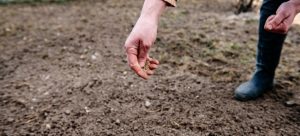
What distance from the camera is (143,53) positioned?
4.95 feet

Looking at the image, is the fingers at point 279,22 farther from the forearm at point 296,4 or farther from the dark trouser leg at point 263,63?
the dark trouser leg at point 263,63

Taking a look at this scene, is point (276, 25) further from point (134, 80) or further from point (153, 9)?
point (134, 80)

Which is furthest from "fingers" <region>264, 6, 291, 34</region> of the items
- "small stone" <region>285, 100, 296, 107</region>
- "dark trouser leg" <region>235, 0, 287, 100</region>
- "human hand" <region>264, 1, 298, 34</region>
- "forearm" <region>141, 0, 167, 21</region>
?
"small stone" <region>285, 100, 296, 107</region>

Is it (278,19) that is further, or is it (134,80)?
(134,80)

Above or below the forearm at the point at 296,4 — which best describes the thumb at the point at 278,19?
below

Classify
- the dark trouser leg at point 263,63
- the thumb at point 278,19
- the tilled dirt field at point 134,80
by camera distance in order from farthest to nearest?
the dark trouser leg at point 263,63 < the tilled dirt field at point 134,80 < the thumb at point 278,19

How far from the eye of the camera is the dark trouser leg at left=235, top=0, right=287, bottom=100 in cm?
229

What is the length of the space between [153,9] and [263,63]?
1.14 metres

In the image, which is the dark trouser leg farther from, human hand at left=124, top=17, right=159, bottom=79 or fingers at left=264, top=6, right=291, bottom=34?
human hand at left=124, top=17, right=159, bottom=79

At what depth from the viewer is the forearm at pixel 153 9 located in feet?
5.04

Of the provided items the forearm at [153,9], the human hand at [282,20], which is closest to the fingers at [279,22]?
the human hand at [282,20]

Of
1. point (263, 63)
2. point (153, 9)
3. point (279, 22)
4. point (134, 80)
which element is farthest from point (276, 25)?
point (134, 80)

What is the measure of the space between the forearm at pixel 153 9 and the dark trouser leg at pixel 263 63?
0.92 meters

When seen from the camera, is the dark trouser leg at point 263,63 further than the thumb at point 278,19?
Yes
